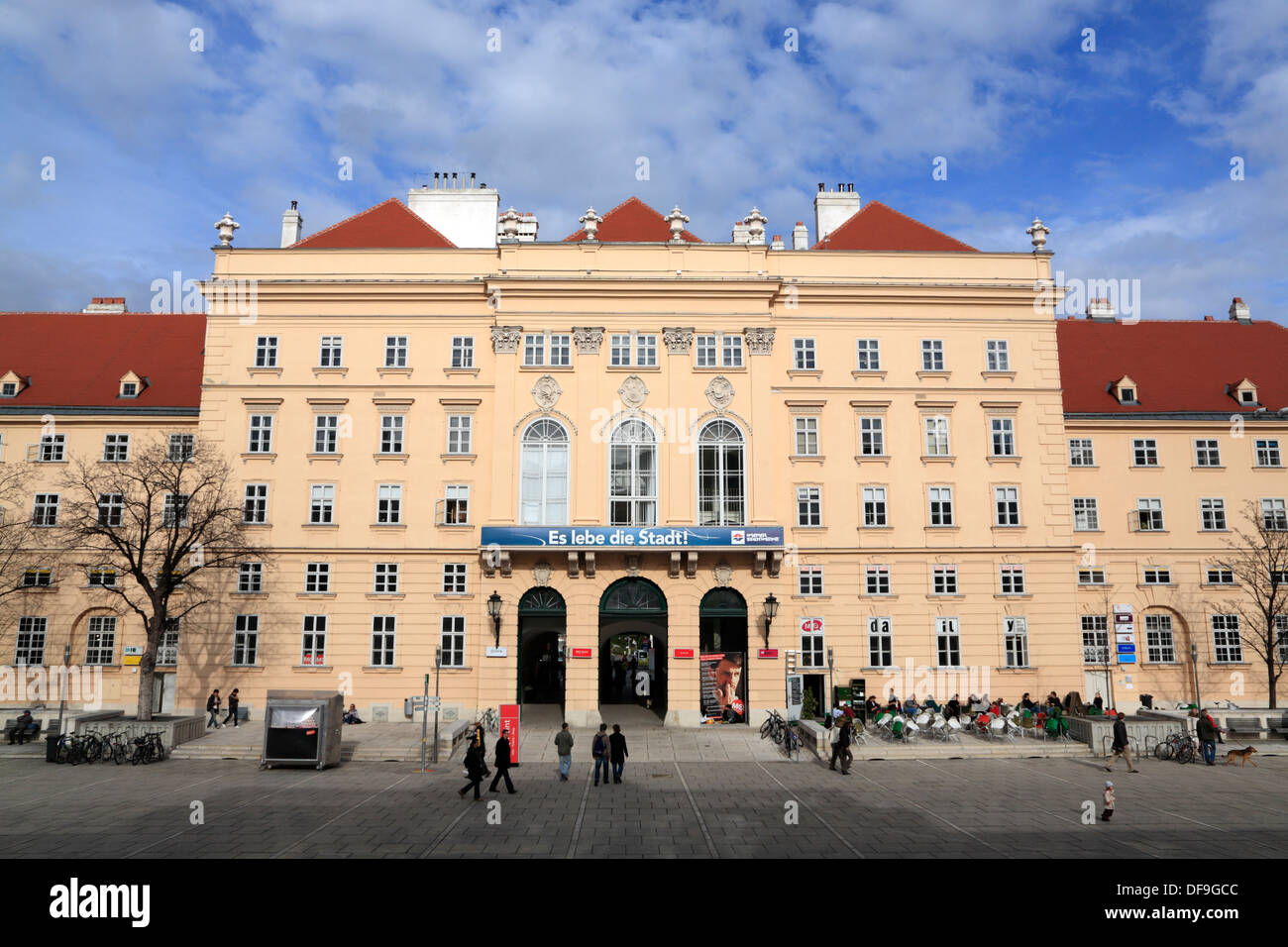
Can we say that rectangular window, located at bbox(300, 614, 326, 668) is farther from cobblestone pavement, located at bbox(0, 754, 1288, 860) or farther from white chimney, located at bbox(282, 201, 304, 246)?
white chimney, located at bbox(282, 201, 304, 246)

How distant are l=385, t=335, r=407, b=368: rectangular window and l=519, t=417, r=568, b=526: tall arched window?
6554 mm

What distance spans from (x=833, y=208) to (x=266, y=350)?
2877cm

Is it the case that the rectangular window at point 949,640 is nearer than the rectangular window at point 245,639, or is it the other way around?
the rectangular window at point 245,639

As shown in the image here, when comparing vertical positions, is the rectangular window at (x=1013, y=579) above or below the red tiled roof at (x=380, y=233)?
below

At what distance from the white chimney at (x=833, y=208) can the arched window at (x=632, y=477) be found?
17.5 metres

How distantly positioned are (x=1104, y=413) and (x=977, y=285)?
32.5 feet

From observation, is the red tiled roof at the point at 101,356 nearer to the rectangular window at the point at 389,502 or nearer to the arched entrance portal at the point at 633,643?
the rectangular window at the point at 389,502

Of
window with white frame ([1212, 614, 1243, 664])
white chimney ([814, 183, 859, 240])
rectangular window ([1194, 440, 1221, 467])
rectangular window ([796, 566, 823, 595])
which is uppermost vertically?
white chimney ([814, 183, 859, 240])

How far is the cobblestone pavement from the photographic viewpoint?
16.3m

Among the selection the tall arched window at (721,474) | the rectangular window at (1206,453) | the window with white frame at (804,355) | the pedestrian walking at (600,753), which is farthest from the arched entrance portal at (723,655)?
the rectangular window at (1206,453)

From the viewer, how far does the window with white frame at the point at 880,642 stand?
1403 inches

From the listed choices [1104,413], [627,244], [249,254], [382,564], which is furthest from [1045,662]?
[249,254]

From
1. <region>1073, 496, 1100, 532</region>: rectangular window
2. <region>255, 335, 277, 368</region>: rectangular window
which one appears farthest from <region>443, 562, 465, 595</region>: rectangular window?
<region>1073, 496, 1100, 532</region>: rectangular window
